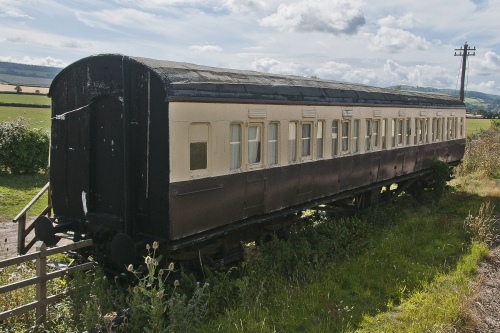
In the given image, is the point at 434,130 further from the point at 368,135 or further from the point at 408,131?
the point at 368,135

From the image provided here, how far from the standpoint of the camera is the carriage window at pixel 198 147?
278 inches

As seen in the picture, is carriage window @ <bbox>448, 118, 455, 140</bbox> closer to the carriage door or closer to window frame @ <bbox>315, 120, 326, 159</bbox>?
window frame @ <bbox>315, 120, 326, 159</bbox>

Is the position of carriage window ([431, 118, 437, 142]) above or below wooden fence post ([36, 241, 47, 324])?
above

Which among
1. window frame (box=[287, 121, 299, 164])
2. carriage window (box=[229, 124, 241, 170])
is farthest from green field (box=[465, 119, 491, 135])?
carriage window (box=[229, 124, 241, 170])

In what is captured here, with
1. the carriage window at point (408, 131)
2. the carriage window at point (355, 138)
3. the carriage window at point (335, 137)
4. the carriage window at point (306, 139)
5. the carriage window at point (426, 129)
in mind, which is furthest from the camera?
the carriage window at point (426, 129)

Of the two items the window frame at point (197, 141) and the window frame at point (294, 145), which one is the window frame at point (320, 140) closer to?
the window frame at point (294, 145)

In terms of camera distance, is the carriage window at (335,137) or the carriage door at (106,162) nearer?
the carriage door at (106,162)

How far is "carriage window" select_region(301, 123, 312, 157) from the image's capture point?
9.96m

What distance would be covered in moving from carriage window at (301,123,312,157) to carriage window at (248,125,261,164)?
162cm

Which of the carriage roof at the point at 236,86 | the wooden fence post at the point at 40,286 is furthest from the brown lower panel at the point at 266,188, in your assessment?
the wooden fence post at the point at 40,286

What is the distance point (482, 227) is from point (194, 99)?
24.9ft

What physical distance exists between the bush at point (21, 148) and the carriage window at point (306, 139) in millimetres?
11941

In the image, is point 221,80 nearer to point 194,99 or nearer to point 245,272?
point 194,99

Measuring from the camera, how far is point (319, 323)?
6.43 meters
